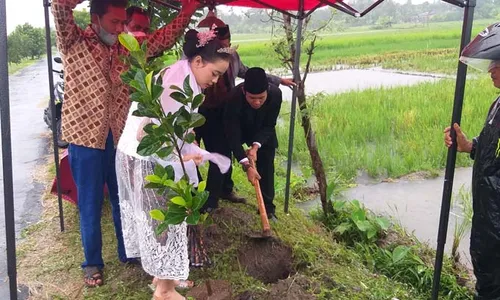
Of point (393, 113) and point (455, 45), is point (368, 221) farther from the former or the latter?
point (455, 45)

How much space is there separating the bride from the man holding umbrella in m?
0.98

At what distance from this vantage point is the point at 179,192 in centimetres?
172

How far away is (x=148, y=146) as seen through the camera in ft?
5.66

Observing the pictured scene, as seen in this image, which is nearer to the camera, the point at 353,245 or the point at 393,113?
the point at 353,245

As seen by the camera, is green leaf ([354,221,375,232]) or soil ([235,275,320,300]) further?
green leaf ([354,221,375,232])

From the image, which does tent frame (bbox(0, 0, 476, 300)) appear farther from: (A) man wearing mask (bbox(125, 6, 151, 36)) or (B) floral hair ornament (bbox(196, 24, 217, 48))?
(B) floral hair ornament (bbox(196, 24, 217, 48))

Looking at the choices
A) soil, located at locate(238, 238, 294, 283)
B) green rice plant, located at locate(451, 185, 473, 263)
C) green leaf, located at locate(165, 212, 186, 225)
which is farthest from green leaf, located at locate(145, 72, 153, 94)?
green rice plant, located at locate(451, 185, 473, 263)

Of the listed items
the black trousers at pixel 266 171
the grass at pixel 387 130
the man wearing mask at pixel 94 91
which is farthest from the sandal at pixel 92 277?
the grass at pixel 387 130

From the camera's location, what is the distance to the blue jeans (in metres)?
2.30

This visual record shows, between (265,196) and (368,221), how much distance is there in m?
0.87

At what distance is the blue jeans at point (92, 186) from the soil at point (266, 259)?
0.75 meters

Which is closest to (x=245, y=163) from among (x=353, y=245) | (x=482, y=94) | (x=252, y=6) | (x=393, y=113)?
(x=353, y=245)

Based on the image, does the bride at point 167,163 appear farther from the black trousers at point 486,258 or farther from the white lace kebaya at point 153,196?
the black trousers at point 486,258

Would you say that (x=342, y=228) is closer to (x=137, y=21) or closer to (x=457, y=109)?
(x=457, y=109)
